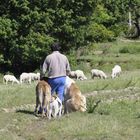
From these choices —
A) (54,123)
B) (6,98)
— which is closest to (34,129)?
(54,123)

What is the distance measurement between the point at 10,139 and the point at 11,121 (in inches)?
114

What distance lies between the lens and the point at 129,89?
26703mm

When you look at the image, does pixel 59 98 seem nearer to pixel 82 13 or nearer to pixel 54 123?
pixel 54 123

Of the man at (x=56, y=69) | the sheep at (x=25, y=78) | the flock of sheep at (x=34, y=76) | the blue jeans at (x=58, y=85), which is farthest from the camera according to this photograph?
the sheep at (x=25, y=78)

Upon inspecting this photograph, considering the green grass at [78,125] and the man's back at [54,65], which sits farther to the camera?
the man's back at [54,65]

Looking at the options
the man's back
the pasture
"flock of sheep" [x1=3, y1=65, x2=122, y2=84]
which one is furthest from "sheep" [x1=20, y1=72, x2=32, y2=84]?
the man's back

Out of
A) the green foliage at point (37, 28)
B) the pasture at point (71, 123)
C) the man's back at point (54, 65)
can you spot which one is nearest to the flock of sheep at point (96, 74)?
the green foliage at point (37, 28)

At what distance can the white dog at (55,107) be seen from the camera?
51.9ft

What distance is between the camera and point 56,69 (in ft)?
53.0

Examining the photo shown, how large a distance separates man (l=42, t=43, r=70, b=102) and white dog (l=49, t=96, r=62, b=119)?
43cm

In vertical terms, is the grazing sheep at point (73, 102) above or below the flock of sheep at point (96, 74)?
below

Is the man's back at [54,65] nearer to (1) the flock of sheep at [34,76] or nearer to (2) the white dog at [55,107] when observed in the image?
(2) the white dog at [55,107]

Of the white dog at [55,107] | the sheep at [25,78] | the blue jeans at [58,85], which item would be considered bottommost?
the white dog at [55,107]

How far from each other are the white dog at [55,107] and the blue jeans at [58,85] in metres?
0.40
